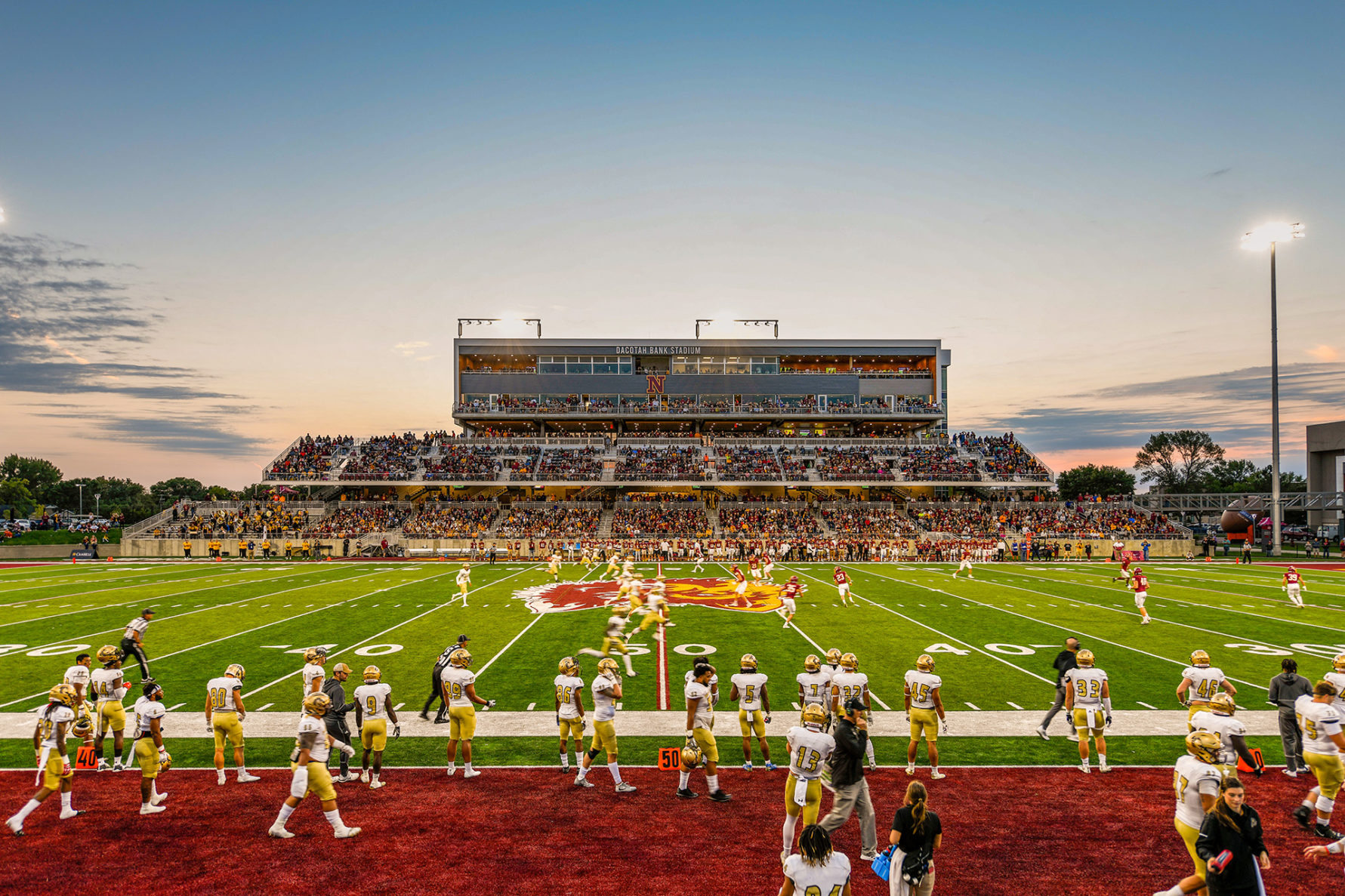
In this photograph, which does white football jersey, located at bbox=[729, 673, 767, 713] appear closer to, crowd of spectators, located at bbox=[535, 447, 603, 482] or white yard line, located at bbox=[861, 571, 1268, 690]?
white yard line, located at bbox=[861, 571, 1268, 690]

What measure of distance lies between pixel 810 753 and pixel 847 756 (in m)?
0.36

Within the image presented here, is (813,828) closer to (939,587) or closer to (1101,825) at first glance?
(1101,825)

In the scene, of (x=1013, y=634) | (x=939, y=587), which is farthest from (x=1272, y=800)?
(x=939, y=587)

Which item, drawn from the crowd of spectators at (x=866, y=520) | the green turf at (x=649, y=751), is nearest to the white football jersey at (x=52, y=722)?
the green turf at (x=649, y=751)

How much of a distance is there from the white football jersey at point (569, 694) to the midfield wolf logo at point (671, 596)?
455 inches

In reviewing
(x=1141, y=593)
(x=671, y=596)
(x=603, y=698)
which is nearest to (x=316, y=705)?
(x=603, y=698)

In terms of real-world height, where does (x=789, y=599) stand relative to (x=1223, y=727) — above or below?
below

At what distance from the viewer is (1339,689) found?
7.76m

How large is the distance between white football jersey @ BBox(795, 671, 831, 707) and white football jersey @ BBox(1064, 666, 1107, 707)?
3.38 metres

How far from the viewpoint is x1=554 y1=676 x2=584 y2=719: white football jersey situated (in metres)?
9.02

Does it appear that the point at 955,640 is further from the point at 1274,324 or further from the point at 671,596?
the point at 1274,324

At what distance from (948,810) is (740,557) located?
32.8 metres

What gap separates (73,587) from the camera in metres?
28.0

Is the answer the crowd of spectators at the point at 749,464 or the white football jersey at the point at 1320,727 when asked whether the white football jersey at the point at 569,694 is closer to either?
the white football jersey at the point at 1320,727
